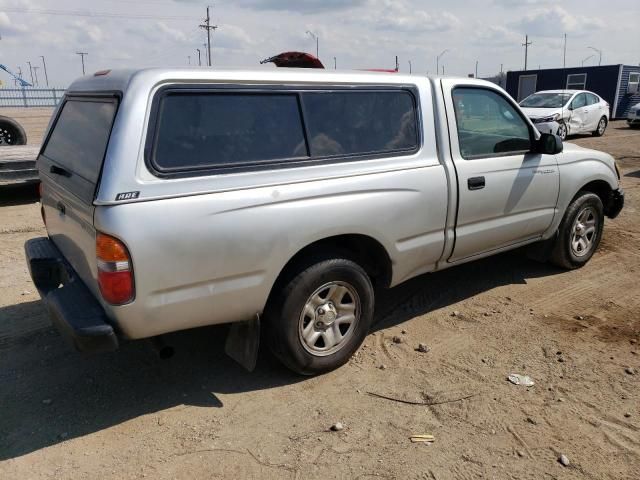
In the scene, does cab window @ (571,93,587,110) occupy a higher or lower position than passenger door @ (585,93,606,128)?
higher

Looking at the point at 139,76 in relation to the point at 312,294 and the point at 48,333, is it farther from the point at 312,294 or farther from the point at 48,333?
the point at 48,333

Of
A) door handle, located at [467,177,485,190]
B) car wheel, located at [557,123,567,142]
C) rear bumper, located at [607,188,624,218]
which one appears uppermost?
door handle, located at [467,177,485,190]

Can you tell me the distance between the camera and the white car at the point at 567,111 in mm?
15930

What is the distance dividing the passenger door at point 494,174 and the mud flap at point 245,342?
1.76m

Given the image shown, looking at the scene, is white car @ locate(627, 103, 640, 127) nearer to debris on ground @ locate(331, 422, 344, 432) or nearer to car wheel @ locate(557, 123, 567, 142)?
car wheel @ locate(557, 123, 567, 142)

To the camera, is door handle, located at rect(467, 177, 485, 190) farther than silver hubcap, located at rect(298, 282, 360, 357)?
Yes

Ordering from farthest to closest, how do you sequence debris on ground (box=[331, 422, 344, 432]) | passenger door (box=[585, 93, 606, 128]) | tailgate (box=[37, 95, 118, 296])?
passenger door (box=[585, 93, 606, 128]) < debris on ground (box=[331, 422, 344, 432]) < tailgate (box=[37, 95, 118, 296])

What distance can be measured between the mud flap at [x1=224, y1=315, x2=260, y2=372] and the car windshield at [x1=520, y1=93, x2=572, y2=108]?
1545 cm

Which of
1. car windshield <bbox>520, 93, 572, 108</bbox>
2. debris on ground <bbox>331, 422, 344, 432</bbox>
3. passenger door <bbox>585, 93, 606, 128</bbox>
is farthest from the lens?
passenger door <bbox>585, 93, 606, 128</bbox>

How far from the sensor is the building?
81.8 ft

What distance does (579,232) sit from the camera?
552 centimetres

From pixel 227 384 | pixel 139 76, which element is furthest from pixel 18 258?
pixel 139 76

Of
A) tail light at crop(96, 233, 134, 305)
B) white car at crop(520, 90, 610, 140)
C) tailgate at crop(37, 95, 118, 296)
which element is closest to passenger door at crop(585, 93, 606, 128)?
white car at crop(520, 90, 610, 140)

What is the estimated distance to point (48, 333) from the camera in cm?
429
